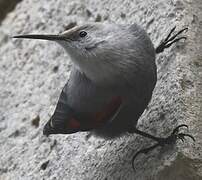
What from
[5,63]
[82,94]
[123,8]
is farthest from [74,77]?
[5,63]

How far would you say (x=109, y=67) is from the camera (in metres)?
2.25

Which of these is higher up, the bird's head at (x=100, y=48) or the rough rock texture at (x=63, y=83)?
the bird's head at (x=100, y=48)

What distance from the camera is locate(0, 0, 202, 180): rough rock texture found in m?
2.28

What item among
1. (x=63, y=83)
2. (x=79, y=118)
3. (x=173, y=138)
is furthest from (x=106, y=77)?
(x=63, y=83)

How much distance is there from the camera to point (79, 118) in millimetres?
→ 2275

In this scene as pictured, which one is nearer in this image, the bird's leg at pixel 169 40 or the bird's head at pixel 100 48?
the bird's head at pixel 100 48

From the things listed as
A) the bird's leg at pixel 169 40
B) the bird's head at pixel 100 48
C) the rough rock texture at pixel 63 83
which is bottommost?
the rough rock texture at pixel 63 83

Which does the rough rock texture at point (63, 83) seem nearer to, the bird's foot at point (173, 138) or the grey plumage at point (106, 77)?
the bird's foot at point (173, 138)

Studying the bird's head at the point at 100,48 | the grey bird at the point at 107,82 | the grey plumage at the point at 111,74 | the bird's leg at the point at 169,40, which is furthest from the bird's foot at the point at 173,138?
the bird's leg at the point at 169,40

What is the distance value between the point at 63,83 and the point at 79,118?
0.70m

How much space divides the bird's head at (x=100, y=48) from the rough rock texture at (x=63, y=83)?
22cm

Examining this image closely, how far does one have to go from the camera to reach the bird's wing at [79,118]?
2.25 m

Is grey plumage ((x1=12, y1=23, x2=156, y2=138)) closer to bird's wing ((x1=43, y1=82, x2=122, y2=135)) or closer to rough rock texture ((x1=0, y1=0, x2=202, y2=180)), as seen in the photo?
bird's wing ((x1=43, y1=82, x2=122, y2=135))

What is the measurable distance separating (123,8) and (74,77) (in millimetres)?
637
